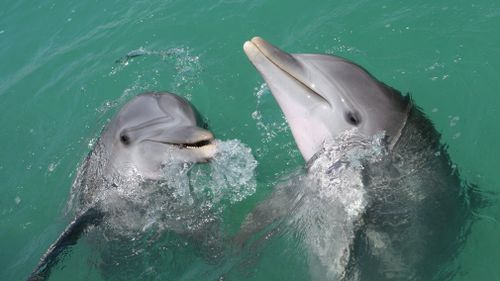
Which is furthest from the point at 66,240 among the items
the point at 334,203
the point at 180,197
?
the point at 334,203

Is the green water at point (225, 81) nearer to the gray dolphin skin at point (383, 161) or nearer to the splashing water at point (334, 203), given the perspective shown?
the splashing water at point (334, 203)

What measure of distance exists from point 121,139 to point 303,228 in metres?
2.62

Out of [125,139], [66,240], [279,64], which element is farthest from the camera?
[125,139]

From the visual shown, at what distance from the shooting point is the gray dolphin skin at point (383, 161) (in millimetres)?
5672

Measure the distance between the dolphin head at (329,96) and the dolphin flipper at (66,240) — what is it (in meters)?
2.95

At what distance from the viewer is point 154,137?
6.80 m

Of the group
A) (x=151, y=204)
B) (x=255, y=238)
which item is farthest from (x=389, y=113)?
(x=151, y=204)

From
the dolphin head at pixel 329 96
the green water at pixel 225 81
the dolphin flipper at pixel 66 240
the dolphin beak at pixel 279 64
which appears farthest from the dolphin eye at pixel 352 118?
the dolphin flipper at pixel 66 240

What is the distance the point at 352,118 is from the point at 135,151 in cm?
281

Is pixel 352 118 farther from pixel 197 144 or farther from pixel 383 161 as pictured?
pixel 197 144

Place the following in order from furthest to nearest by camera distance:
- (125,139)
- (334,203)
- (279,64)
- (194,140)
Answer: (125,139), (194,140), (334,203), (279,64)

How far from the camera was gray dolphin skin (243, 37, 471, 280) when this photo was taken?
5.67m

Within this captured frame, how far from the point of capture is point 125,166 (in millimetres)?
7168

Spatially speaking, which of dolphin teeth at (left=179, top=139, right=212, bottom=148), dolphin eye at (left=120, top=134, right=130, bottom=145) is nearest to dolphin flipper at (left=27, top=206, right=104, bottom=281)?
dolphin eye at (left=120, top=134, right=130, bottom=145)
